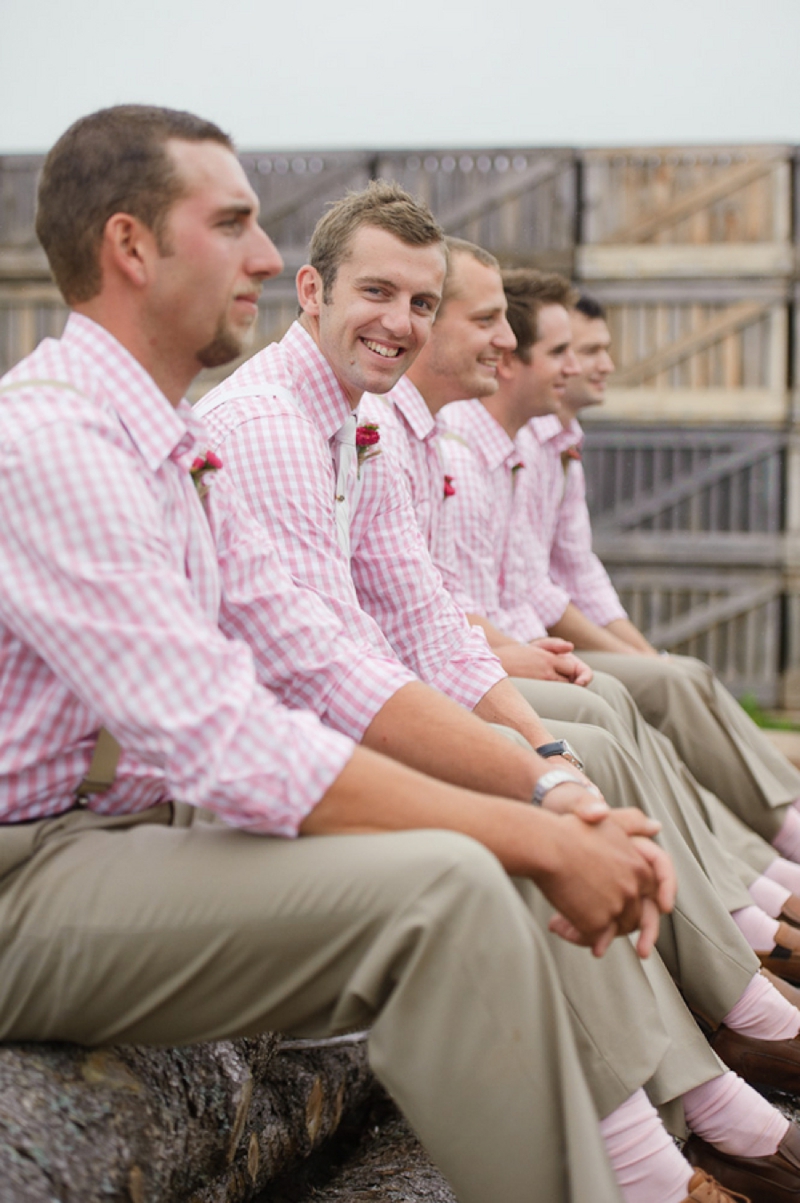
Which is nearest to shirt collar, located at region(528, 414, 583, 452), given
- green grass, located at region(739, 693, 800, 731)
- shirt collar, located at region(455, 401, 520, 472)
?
shirt collar, located at region(455, 401, 520, 472)

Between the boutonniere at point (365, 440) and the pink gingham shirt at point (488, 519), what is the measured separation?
81cm

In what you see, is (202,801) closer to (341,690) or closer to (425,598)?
(341,690)

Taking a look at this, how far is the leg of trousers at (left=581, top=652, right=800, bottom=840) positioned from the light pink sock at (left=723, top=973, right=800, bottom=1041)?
1.24 meters

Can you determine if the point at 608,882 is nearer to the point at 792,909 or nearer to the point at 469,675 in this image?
the point at 469,675

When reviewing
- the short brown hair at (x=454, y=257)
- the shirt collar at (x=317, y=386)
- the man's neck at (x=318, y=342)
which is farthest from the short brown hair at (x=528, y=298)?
the shirt collar at (x=317, y=386)

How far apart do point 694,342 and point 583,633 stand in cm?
329

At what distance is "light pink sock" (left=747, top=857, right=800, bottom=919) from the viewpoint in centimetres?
316

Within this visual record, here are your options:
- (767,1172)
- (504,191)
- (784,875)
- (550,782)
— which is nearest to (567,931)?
(550,782)

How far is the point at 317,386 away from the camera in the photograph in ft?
8.38

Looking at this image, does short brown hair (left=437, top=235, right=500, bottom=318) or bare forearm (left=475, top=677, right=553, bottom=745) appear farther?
short brown hair (left=437, top=235, right=500, bottom=318)

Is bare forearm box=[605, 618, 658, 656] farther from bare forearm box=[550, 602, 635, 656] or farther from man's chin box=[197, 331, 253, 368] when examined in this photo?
man's chin box=[197, 331, 253, 368]

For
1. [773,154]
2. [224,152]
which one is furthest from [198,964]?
[773,154]

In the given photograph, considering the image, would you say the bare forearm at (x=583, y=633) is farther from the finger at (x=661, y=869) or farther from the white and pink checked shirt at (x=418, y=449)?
the finger at (x=661, y=869)

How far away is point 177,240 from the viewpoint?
64.0 inches
